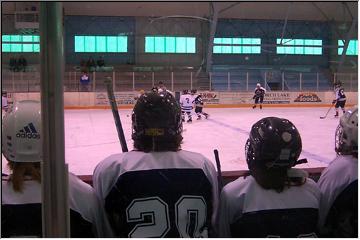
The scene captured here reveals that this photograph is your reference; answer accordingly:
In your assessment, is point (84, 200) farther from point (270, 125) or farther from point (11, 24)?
point (11, 24)

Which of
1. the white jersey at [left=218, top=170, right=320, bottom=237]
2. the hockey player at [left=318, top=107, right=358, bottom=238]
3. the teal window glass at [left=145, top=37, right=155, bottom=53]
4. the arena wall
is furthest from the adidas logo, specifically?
the teal window glass at [left=145, top=37, right=155, bottom=53]

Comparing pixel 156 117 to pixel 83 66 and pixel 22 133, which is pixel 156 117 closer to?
pixel 22 133

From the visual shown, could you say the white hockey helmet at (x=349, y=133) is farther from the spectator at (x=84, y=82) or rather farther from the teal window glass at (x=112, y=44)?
the teal window glass at (x=112, y=44)

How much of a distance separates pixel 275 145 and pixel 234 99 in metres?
15.7

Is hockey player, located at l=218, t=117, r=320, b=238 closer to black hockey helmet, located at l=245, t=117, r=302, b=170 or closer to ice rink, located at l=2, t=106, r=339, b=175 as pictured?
black hockey helmet, located at l=245, t=117, r=302, b=170

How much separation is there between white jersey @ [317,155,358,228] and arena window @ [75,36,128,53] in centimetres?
2077

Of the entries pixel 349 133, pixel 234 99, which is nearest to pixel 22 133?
pixel 349 133

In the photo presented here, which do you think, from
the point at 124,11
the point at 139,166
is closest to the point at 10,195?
the point at 139,166

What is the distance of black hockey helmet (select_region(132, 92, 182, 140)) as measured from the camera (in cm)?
163

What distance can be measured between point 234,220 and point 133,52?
69.1 ft

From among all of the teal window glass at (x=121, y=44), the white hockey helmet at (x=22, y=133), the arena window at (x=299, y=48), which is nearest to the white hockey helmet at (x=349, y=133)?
the white hockey helmet at (x=22, y=133)

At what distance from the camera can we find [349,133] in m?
1.85

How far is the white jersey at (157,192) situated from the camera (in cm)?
154

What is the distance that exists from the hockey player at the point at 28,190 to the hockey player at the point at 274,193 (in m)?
0.50
